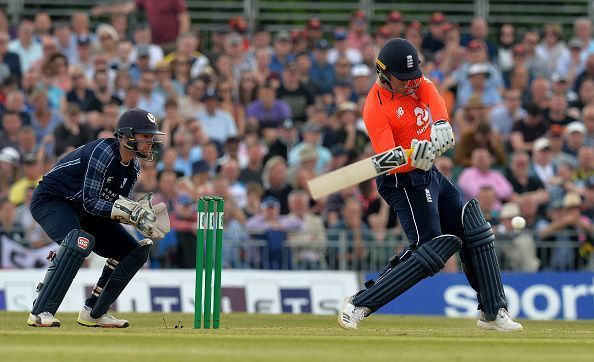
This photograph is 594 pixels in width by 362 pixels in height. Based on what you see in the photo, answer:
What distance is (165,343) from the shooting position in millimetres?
10375

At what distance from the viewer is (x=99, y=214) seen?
12375 millimetres

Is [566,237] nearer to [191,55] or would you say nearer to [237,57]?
[237,57]

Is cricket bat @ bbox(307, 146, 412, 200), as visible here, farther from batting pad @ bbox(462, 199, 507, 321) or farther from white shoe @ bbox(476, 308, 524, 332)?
white shoe @ bbox(476, 308, 524, 332)

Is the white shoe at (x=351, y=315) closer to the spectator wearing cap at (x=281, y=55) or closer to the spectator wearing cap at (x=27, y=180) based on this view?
the spectator wearing cap at (x=27, y=180)

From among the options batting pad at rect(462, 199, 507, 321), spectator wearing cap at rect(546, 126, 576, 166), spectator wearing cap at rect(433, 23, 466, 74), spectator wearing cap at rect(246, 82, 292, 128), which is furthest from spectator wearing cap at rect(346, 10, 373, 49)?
batting pad at rect(462, 199, 507, 321)

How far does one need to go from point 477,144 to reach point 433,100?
8437 mm

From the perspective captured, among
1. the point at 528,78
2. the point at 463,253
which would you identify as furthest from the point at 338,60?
the point at 463,253

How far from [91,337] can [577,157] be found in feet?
41.5

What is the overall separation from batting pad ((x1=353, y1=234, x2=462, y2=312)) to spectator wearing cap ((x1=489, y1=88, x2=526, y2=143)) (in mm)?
10672

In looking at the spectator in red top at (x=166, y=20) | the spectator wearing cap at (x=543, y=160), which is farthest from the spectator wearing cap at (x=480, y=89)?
the spectator in red top at (x=166, y=20)

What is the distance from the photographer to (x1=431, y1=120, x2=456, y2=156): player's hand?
1192cm

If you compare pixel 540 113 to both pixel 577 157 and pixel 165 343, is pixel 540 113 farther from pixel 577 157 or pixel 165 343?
pixel 165 343

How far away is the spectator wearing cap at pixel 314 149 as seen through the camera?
21.3 meters

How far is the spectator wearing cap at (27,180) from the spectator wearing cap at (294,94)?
5132 mm
